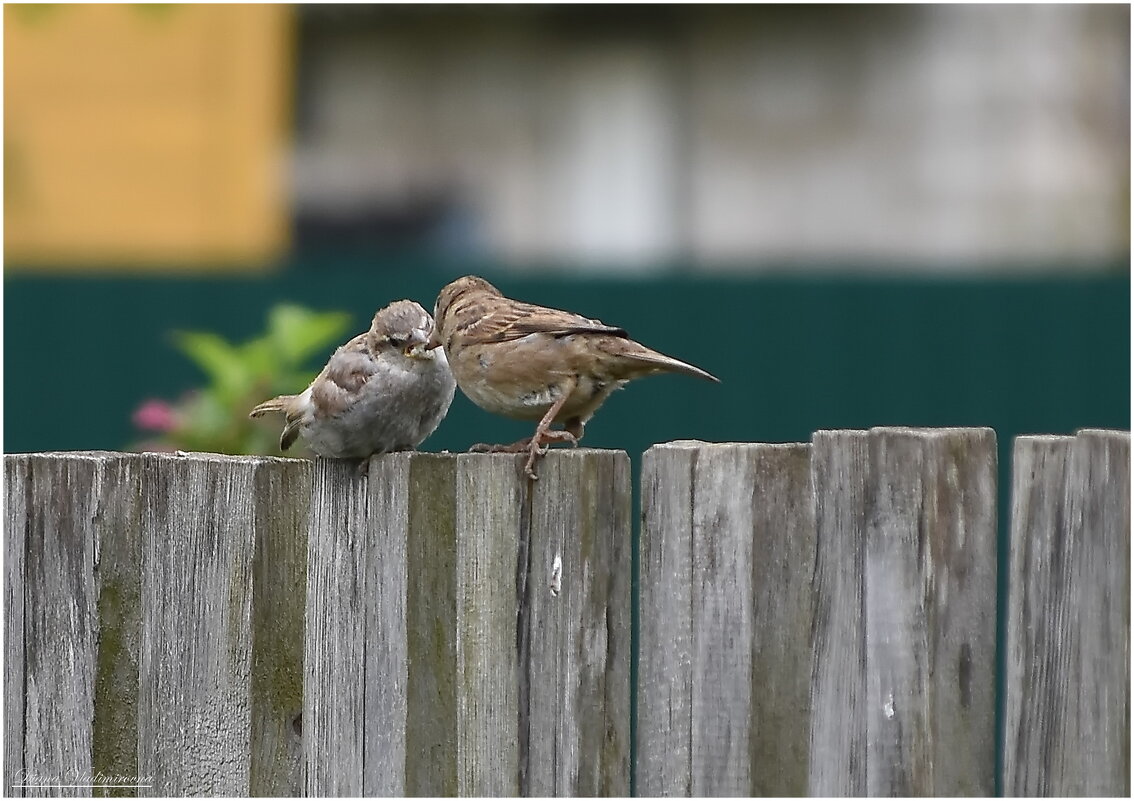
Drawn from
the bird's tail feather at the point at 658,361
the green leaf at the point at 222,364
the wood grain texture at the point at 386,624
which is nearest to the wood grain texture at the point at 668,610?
the bird's tail feather at the point at 658,361

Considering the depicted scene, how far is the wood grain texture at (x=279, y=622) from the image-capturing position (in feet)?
9.76

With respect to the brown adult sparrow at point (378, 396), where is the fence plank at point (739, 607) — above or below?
below

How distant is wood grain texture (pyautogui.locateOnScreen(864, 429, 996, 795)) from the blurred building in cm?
857

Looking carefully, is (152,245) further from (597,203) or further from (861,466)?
(861,466)

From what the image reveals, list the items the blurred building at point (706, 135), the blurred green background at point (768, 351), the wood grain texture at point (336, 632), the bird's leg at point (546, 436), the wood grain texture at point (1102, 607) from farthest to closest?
the blurred building at point (706, 135) < the blurred green background at point (768, 351) < the wood grain texture at point (336, 632) < the bird's leg at point (546, 436) < the wood grain texture at point (1102, 607)

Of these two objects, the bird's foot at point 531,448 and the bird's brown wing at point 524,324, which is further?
the bird's brown wing at point 524,324

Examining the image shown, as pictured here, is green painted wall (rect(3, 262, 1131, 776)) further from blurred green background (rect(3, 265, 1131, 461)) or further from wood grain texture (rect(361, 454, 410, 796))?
wood grain texture (rect(361, 454, 410, 796))

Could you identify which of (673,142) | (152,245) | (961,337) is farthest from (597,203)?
(961,337)

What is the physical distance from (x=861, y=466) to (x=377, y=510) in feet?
3.01

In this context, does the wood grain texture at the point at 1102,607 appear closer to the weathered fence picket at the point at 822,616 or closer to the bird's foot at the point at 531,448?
the weathered fence picket at the point at 822,616

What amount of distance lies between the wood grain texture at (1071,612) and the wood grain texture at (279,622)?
133 cm

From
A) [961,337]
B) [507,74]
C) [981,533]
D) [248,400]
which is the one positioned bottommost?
[981,533]

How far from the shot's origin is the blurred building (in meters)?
11.3

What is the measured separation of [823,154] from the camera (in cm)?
1157
